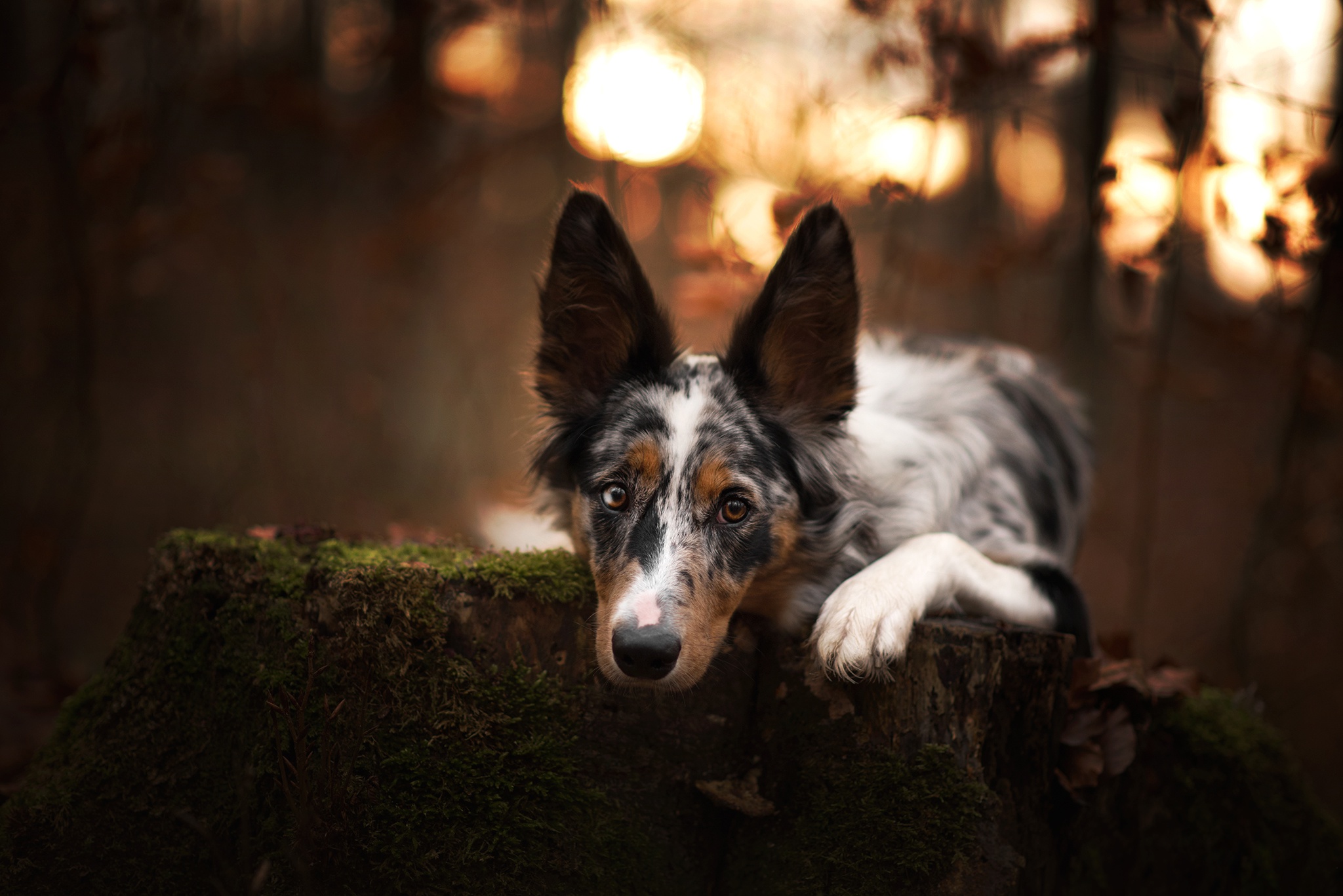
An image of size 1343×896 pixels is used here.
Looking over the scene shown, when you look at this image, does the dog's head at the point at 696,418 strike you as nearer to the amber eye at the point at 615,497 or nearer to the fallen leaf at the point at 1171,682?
the amber eye at the point at 615,497

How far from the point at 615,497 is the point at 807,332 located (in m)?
1.08

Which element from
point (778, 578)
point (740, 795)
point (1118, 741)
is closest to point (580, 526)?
point (778, 578)

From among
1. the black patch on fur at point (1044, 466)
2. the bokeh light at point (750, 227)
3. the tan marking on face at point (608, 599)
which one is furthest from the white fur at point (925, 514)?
the bokeh light at point (750, 227)

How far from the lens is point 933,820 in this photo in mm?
2803

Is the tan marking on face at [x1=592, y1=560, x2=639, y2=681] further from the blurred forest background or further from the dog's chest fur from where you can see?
the blurred forest background

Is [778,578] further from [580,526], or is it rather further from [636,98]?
[636,98]

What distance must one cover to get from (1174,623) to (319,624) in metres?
9.34

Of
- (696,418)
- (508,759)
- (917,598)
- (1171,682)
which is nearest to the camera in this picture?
(508,759)

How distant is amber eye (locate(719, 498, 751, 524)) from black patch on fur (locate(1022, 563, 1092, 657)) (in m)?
1.50

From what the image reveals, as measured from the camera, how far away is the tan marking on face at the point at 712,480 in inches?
130

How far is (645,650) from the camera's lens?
2699 millimetres

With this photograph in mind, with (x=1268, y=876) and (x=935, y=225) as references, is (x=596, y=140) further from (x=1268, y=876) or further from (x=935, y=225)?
(x=935, y=225)

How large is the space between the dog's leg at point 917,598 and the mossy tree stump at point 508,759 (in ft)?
0.45

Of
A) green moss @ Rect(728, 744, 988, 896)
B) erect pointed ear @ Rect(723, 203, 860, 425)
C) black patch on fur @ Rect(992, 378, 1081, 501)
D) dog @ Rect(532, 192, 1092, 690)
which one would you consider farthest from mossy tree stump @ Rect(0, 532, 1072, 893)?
black patch on fur @ Rect(992, 378, 1081, 501)
